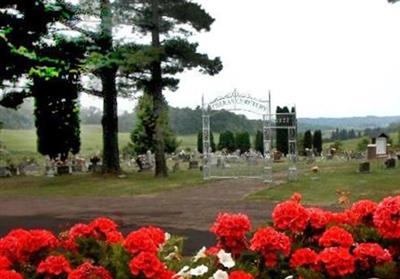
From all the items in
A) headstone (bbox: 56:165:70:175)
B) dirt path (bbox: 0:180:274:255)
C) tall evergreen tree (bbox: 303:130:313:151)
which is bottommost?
dirt path (bbox: 0:180:274:255)

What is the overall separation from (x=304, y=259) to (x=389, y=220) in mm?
592

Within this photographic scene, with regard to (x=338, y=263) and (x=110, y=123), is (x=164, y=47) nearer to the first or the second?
(x=110, y=123)

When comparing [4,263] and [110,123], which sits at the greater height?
[110,123]

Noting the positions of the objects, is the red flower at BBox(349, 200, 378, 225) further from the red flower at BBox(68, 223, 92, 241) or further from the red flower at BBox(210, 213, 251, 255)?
the red flower at BBox(68, 223, 92, 241)

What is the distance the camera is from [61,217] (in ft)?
51.9

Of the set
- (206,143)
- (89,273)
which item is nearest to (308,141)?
(206,143)

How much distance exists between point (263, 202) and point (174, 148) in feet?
126

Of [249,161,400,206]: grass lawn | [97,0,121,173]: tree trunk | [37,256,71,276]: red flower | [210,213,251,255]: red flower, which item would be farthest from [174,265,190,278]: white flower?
[97,0,121,173]: tree trunk

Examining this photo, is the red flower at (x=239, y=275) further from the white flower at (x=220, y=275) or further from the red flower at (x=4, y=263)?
the red flower at (x=4, y=263)

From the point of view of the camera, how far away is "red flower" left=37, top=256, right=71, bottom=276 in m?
3.79

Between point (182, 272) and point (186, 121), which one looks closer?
point (182, 272)

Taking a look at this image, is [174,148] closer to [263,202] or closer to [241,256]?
[263,202]

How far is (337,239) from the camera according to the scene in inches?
165

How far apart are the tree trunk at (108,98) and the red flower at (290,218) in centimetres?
2758
